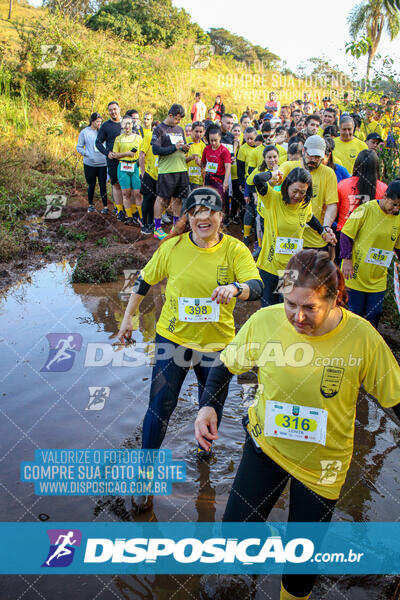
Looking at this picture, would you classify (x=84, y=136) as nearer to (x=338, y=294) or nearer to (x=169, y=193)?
(x=169, y=193)

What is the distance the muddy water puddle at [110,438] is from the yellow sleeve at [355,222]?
1714 mm

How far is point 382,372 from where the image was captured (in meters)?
2.26

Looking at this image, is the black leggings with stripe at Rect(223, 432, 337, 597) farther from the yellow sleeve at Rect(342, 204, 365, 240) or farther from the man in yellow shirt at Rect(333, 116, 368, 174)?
the man in yellow shirt at Rect(333, 116, 368, 174)

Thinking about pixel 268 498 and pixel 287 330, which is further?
pixel 268 498

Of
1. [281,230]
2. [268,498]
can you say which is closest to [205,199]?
[268,498]

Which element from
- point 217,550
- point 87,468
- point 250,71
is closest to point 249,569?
point 217,550

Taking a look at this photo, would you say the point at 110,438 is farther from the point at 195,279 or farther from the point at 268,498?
the point at 268,498

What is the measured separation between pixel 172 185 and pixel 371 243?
4.98 meters

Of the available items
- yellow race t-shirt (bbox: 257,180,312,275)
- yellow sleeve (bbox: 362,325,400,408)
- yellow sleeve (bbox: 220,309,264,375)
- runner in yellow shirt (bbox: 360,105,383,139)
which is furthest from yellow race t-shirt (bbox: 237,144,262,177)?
yellow sleeve (bbox: 362,325,400,408)

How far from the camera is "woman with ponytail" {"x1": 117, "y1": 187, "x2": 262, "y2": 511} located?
3.36 meters

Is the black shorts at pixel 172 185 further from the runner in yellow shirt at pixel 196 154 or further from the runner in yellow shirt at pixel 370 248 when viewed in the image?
the runner in yellow shirt at pixel 370 248

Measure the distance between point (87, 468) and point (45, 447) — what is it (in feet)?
1.52

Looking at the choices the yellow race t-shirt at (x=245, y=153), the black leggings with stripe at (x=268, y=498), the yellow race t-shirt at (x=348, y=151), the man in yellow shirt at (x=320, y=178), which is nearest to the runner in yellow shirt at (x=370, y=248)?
the man in yellow shirt at (x=320, y=178)

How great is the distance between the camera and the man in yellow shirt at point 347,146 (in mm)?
8180
